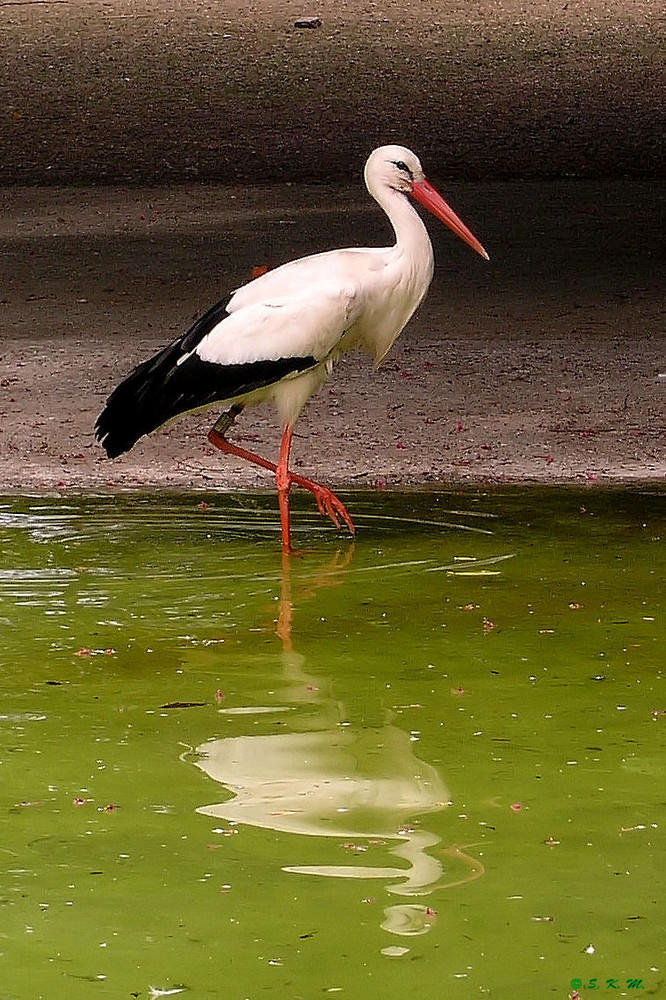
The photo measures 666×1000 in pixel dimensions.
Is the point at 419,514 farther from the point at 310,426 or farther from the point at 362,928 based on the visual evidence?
the point at 362,928

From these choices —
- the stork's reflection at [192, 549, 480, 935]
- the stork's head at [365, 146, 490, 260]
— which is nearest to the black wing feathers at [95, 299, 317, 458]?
the stork's head at [365, 146, 490, 260]

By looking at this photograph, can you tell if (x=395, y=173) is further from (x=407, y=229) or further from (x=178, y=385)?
(x=178, y=385)

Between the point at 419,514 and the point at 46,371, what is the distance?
2.92 m

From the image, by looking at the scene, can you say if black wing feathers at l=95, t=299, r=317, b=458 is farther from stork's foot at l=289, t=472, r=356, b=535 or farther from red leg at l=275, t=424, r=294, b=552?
stork's foot at l=289, t=472, r=356, b=535

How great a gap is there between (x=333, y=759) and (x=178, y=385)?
8.71ft

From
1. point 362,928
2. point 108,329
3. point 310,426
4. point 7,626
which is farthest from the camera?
point 108,329

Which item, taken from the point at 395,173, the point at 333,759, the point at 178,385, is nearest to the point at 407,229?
the point at 395,173

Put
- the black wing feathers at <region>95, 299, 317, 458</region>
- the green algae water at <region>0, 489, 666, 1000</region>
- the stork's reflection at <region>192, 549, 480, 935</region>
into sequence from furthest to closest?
the black wing feathers at <region>95, 299, 317, 458</region>
the stork's reflection at <region>192, 549, 480, 935</region>
the green algae water at <region>0, 489, 666, 1000</region>

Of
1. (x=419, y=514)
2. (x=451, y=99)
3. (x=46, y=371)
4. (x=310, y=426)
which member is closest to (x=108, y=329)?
(x=46, y=371)

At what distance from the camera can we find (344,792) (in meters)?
3.62

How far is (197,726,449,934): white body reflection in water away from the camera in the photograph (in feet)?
10.6

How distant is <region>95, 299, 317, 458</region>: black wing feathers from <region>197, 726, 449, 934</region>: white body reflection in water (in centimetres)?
238

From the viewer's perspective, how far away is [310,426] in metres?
7.93

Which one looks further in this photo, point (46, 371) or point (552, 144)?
point (552, 144)
